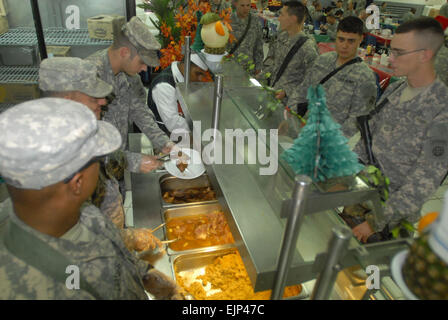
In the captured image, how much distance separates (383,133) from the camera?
2.10 m

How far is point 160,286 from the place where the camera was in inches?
56.6

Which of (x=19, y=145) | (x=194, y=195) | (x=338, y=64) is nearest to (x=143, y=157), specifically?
(x=194, y=195)

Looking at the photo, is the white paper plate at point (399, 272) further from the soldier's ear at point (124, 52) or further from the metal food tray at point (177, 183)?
the soldier's ear at point (124, 52)

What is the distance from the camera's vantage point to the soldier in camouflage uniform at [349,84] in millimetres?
2768

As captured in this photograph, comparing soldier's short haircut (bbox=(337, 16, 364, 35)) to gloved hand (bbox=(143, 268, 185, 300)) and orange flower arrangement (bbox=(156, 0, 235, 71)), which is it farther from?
gloved hand (bbox=(143, 268, 185, 300))

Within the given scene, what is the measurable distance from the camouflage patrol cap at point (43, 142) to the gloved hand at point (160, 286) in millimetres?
752

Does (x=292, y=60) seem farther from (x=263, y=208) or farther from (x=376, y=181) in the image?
(x=376, y=181)

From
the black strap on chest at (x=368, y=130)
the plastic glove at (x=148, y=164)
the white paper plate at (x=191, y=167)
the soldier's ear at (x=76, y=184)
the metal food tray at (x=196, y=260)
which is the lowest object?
the metal food tray at (x=196, y=260)

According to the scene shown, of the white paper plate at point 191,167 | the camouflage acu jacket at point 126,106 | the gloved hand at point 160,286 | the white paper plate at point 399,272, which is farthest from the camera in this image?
the camouflage acu jacket at point 126,106

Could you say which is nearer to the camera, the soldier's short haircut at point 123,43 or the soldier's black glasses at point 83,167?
the soldier's black glasses at point 83,167

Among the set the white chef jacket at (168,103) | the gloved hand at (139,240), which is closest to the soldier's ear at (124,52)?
the white chef jacket at (168,103)

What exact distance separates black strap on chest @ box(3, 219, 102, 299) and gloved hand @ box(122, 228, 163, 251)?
0.73 meters

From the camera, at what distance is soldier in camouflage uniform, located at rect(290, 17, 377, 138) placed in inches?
109

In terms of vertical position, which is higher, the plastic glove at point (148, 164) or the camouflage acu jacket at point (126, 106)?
the camouflage acu jacket at point (126, 106)
